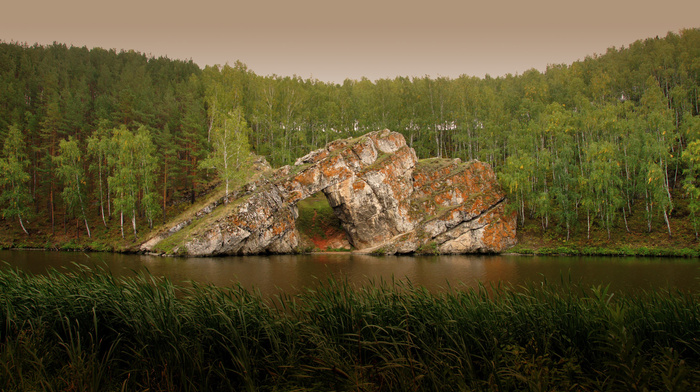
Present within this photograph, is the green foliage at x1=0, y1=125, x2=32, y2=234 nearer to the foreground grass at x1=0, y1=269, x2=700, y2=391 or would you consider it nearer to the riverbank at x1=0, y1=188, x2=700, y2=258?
the riverbank at x1=0, y1=188, x2=700, y2=258

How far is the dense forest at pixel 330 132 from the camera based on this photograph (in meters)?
44.1

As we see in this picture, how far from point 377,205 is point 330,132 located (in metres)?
23.9

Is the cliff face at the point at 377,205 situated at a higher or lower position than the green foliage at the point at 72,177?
lower

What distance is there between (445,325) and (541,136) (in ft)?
183

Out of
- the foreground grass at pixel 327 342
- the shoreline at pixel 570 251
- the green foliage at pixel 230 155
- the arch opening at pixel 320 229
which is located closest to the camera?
the foreground grass at pixel 327 342

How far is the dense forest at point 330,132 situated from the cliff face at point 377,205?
193 inches

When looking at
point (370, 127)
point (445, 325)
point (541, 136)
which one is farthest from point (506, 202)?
point (445, 325)

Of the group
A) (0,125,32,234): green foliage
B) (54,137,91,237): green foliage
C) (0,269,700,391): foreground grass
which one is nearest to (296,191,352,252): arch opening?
(54,137,91,237): green foliage

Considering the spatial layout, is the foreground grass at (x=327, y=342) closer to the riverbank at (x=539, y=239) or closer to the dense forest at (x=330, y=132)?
the riverbank at (x=539, y=239)

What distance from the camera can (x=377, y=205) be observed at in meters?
45.8

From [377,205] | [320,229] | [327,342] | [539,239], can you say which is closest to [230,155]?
[320,229]

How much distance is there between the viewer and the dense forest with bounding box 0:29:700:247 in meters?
44.1

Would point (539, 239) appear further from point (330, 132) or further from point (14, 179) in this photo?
point (14, 179)

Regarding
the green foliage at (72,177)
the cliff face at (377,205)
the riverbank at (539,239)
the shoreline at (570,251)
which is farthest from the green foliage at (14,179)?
→ the cliff face at (377,205)
